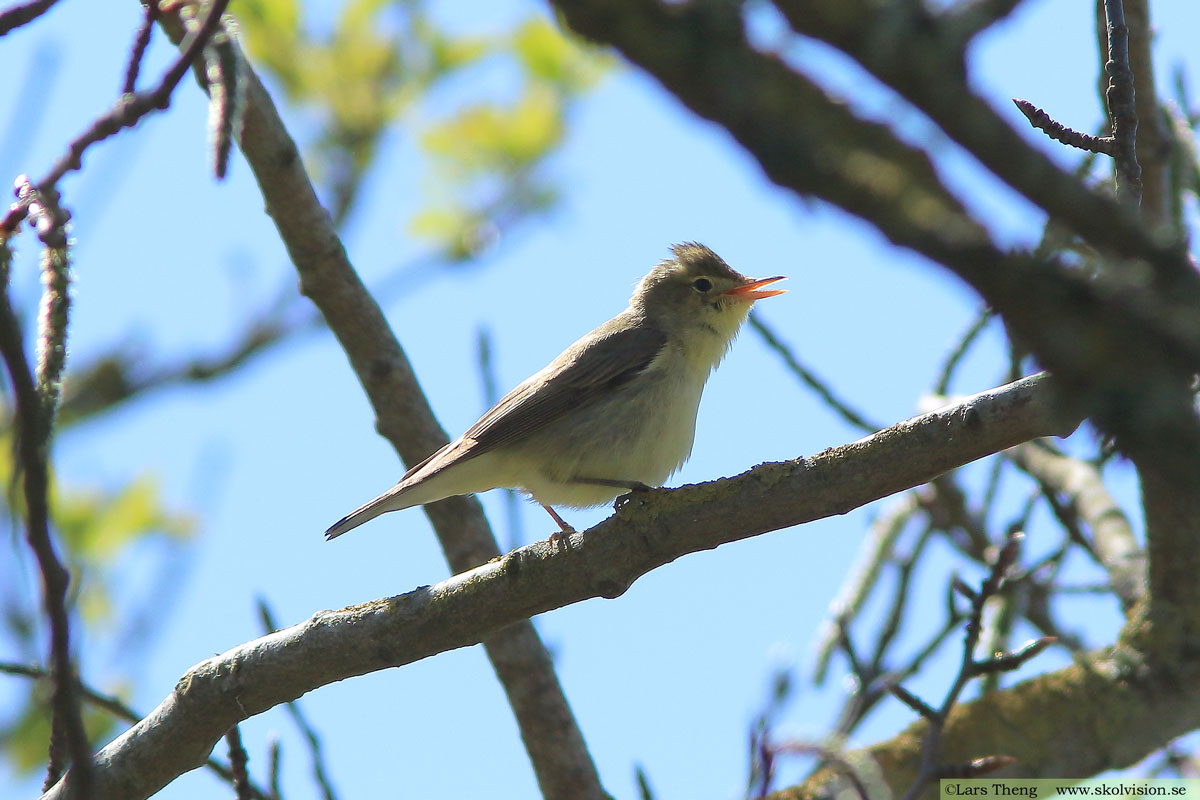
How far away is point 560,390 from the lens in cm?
497

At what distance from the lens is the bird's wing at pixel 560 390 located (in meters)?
4.71

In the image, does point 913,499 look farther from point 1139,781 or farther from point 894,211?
point 894,211

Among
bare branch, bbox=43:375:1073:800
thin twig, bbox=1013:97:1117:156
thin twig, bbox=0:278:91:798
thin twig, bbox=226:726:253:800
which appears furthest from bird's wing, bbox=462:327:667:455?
thin twig, bbox=0:278:91:798

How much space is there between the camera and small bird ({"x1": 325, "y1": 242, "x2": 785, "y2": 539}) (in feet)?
15.3

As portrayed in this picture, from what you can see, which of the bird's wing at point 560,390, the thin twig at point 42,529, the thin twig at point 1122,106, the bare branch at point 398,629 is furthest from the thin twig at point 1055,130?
the bird's wing at point 560,390

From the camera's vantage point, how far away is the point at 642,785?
3016mm

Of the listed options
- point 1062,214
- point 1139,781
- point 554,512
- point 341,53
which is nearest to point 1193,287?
point 1062,214

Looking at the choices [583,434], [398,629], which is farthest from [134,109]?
[583,434]

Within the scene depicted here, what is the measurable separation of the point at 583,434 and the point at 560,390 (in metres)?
0.31

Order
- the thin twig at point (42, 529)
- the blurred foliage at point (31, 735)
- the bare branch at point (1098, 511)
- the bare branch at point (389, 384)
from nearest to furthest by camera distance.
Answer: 1. the thin twig at point (42, 529)
2. the bare branch at point (389, 384)
3. the bare branch at point (1098, 511)
4. the blurred foliage at point (31, 735)

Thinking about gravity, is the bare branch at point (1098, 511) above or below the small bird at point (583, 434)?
below

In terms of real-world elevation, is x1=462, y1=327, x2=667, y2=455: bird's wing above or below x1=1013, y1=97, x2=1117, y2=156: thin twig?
above

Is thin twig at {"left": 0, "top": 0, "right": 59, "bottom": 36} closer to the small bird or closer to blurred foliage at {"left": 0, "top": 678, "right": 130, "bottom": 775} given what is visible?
the small bird

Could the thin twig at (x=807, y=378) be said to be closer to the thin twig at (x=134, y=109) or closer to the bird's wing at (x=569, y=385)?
the bird's wing at (x=569, y=385)
